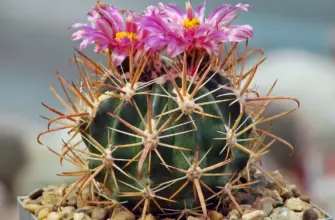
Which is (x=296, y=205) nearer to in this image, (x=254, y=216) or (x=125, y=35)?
(x=254, y=216)

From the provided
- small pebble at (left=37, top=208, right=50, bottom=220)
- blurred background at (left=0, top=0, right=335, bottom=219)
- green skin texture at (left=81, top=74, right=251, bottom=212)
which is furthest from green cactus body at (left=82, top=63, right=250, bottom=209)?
blurred background at (left=0, top=0, right=335, bottom=219)

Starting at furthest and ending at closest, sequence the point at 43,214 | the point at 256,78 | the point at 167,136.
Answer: the point at 256,78 < the point at 43,214 < the point at 167,136

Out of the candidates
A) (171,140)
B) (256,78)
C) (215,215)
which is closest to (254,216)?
(215,215)

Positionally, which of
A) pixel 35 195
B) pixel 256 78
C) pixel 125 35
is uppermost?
pixel 125 35

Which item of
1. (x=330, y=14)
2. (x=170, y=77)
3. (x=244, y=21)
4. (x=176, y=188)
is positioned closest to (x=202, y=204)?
(x=176, y=188)

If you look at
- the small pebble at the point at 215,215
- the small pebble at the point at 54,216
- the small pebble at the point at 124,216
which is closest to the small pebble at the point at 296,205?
the small pebble at the point at 215,215

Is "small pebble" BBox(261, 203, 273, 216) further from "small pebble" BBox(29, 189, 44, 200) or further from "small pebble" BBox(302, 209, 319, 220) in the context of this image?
"small pebble" BBox(29, 189, 44, 200)

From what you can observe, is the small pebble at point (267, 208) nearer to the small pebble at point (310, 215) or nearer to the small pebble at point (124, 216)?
the small pebble at point (310, 215)
